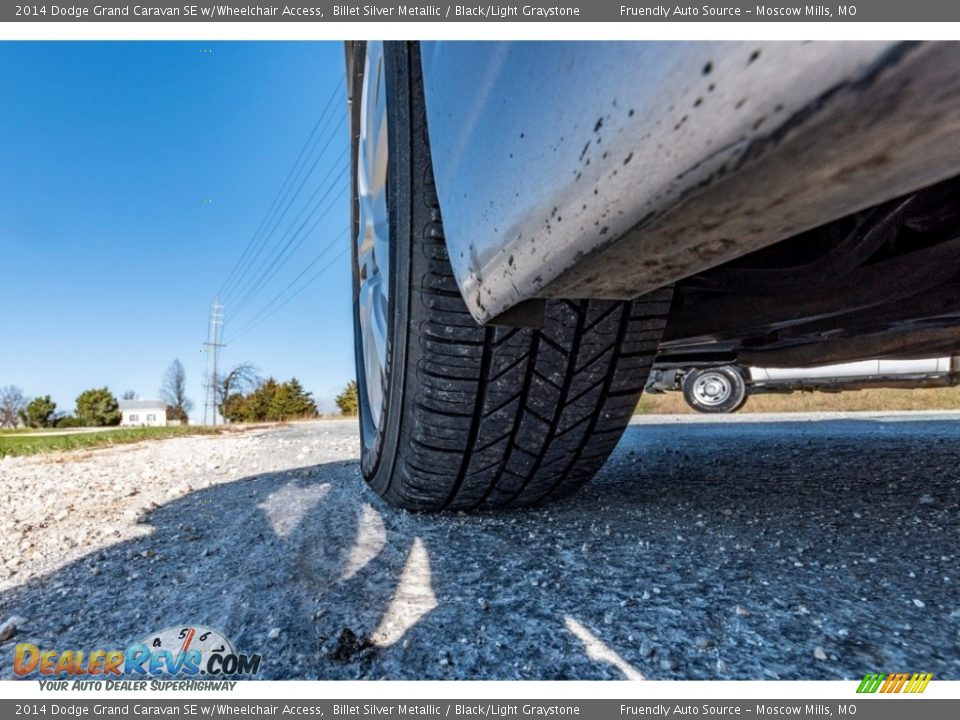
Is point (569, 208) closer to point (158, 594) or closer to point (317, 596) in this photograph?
point (317, 596)

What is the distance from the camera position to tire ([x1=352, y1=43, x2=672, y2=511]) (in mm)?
883

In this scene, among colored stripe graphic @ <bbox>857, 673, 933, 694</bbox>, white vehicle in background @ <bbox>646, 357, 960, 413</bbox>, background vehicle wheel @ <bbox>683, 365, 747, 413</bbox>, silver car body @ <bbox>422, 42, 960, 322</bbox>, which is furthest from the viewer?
background vehicle wheel @ <bbox>683, 365, 747, 413</bbox>

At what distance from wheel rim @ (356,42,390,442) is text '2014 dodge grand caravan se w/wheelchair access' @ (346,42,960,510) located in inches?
0.6

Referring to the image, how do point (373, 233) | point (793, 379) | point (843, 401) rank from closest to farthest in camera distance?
point (373, 233), point (793, 379), point (843, 401)

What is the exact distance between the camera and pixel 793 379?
5.65 m

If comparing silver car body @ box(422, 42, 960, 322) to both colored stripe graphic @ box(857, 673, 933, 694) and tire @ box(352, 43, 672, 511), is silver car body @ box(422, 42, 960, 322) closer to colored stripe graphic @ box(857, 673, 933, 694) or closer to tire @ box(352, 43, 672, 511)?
tire @ box(352, 43, 672, 511)

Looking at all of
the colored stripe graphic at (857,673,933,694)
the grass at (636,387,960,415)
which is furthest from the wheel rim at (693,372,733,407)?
the colored stripe graphic at (857,673,933,694)

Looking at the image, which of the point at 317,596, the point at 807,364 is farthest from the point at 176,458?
the point at 807,364

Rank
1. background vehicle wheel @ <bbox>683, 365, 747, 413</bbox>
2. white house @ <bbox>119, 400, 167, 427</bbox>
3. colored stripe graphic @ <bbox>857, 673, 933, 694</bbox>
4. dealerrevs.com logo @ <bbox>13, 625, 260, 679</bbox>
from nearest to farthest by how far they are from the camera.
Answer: colored stripe graphic @ <bbox>857, 673, 933, 694</bbox> → dealerrevs.com logo @ <bbox>13, 625, 260, 679</bbox> → background vehicle wheel @ <bbox>683, 365, 747, 413</bbox> → white house @ <bbox>119, 400, 167, 427</bbox>

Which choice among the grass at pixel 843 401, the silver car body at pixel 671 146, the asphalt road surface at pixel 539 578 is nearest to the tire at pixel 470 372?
the asphalt road surface at pixel 539 578

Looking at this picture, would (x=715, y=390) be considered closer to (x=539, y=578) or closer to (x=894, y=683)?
(x=539, y=578)

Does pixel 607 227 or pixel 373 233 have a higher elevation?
pixel 373 233

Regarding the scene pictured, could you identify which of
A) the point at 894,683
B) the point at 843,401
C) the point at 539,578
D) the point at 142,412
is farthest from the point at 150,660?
the point at 142,412

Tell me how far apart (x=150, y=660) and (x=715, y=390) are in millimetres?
6499
